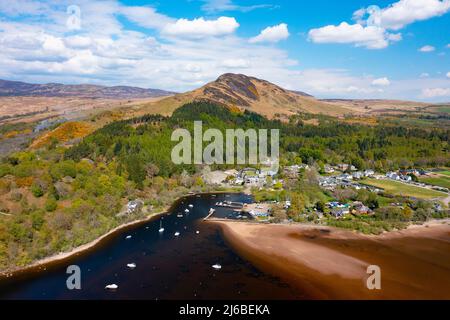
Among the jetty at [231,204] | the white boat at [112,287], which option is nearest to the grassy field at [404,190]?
the jetty at [231,204]

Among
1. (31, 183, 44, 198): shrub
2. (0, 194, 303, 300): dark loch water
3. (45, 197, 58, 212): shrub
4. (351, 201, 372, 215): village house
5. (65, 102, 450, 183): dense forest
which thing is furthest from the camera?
(65, 102, 450, 183): dense forest

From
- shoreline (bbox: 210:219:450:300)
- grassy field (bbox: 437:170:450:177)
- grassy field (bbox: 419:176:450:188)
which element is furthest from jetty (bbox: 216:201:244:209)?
grassy field (bbox: 437:170:450:177)

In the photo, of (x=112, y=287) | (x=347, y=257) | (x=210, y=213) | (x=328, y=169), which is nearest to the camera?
(x=112, y=287)

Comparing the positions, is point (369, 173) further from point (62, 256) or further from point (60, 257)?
point (60, 257)

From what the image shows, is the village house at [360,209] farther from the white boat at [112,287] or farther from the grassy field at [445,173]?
the grassy field at [445,173]

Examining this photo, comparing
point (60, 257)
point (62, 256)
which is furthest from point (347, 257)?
point (60, 257)

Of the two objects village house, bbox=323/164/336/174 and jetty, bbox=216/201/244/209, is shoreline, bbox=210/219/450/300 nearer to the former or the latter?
jetty, bbox=216/201/244/209
